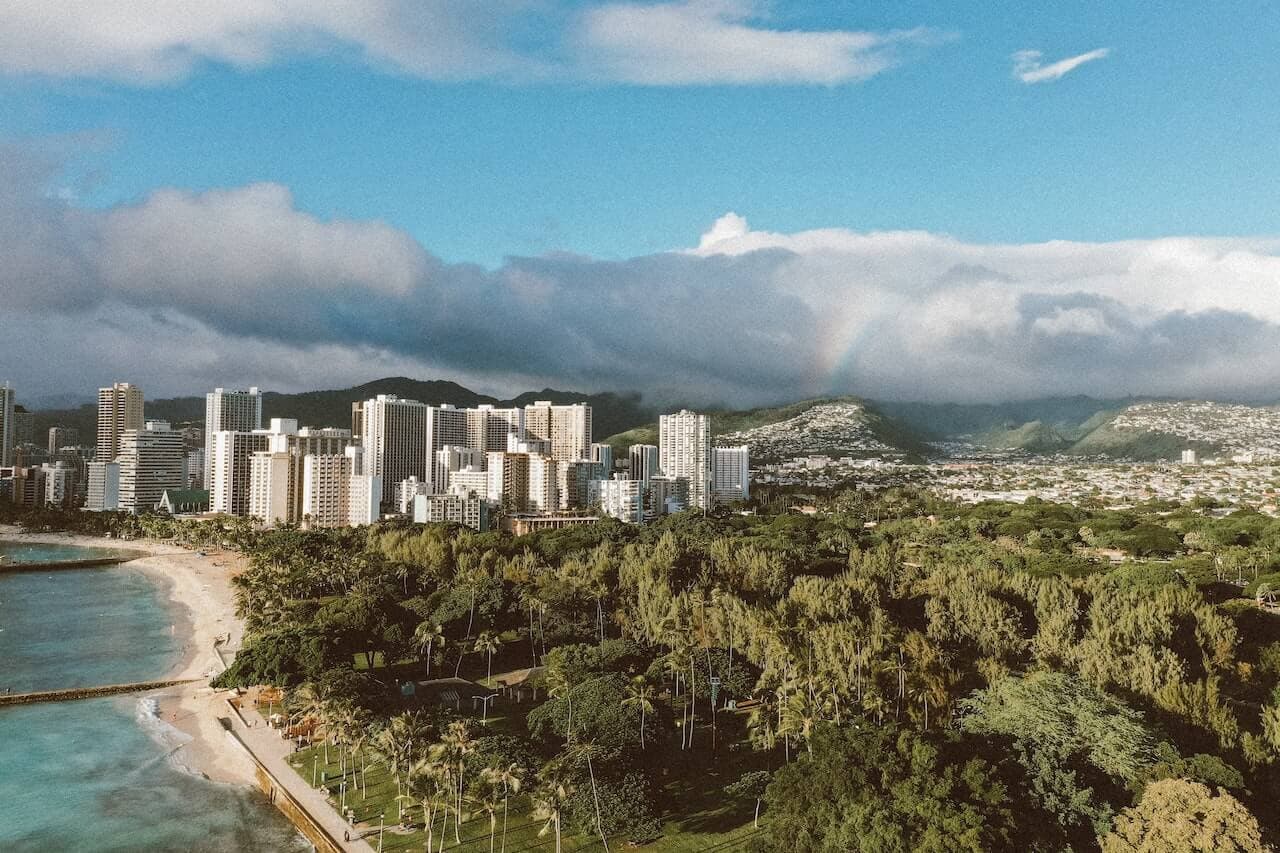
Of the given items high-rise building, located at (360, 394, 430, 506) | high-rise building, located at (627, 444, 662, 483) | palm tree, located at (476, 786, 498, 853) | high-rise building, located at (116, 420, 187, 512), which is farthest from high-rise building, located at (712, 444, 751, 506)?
palm tree, located at (476, 786, 498, 853)

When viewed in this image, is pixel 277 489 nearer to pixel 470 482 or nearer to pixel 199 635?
pixel 470 482

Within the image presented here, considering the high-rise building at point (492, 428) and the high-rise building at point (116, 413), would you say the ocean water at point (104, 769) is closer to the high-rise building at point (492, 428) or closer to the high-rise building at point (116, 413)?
the high-rise building at point (492, 428)

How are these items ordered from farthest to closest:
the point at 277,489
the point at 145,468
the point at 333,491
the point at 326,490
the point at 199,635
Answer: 1. the point at 145,468
2. the point at 277,489
3. the point at 333,491
4. the point at 326,490
5. the point at 199,635

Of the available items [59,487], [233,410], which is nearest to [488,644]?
[59,487]

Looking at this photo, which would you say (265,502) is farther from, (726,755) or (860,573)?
(726,755)

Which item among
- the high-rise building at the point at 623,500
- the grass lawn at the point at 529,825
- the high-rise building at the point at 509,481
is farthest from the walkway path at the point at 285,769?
the high-rise building at the point at 509,481

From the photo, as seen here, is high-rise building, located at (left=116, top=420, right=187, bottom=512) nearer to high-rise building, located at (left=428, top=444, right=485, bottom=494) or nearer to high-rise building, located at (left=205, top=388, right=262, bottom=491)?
high-rise building, located at (left=205, top=388, right=262, bottom=491)
